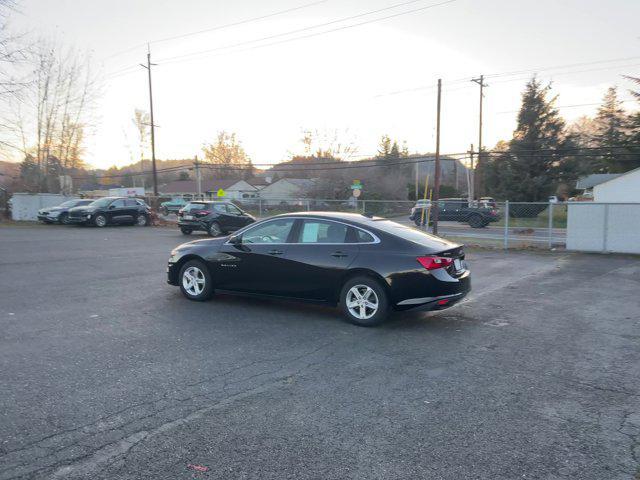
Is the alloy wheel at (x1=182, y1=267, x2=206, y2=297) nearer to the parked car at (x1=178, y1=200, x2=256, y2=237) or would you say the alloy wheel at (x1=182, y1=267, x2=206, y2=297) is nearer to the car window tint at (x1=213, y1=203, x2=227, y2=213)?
the parked car at (x1=178, y1=200, x2=256, y2=237)

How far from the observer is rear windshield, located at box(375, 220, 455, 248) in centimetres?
704

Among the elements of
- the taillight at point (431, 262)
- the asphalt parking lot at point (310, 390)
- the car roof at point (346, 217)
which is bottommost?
the asphalt parking lot at point (310, 390)

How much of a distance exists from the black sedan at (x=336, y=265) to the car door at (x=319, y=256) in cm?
1

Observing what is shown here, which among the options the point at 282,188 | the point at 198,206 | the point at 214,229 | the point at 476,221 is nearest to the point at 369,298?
the point at 214,229

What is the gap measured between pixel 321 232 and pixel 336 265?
63 cm

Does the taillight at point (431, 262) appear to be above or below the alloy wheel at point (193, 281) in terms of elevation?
above

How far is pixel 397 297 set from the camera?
6.66 m

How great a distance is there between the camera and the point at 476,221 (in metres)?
29.2

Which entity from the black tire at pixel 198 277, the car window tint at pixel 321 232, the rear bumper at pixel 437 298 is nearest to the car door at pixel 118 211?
the black tire at pixel 198 277

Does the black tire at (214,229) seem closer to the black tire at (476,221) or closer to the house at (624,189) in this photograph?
the black tire at (476,221)

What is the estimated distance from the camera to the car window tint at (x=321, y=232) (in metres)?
7.27

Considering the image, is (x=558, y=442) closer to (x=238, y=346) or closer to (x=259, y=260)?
(x=238, y=346)

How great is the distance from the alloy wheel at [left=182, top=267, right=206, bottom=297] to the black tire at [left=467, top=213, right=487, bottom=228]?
23.7 metres

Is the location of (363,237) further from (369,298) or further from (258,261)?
(258,261)
